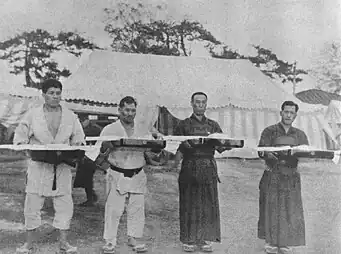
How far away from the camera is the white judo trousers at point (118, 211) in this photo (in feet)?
11.8

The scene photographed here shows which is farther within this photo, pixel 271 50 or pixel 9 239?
pixel 271 50

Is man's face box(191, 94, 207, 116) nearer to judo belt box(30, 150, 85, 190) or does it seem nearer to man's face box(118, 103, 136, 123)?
man's face box(118, 103, 136, 123)

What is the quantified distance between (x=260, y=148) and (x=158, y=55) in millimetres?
1005

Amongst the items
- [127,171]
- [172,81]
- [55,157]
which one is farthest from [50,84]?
[172,81]

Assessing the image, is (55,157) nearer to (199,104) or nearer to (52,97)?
(52,97)

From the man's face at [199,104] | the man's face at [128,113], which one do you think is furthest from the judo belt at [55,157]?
the man's face at [199,104]

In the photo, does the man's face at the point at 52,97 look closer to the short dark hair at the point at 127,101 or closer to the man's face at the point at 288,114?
the short dark hair at the point at 127,101

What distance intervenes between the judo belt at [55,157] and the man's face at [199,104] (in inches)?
34.2

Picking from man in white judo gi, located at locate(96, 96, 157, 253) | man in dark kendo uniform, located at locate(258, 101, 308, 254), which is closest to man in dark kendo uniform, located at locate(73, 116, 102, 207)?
man in white judo gi, located at locate(96, 96, 157, 253)

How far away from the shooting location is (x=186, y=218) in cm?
381

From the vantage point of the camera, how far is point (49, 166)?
3.49 m

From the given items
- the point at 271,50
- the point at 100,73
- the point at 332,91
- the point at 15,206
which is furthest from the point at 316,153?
the point at 15,206

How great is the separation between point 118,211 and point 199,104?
94 cm

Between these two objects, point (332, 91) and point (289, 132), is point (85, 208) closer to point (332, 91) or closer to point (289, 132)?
point (289, 132)
